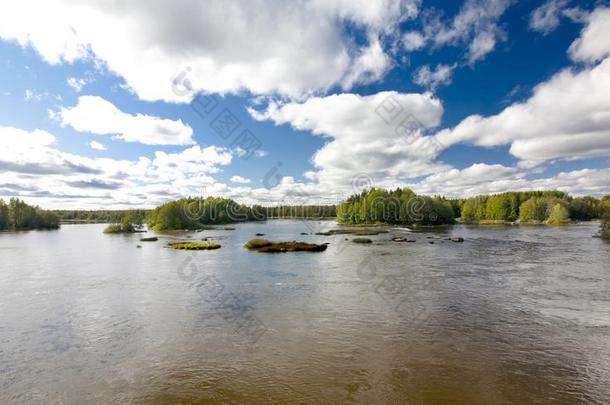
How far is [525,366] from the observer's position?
16516 mm

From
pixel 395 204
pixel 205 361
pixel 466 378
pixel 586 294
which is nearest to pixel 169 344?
pixel 205 361

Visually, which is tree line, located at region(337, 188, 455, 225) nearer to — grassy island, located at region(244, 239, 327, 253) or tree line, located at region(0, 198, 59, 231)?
grassy island, located at region(244, 239, 327, 253)

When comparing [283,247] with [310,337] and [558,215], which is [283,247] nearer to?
[310,337]

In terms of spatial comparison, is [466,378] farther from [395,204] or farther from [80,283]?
[395,204]

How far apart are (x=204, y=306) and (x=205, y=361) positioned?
10952 mm

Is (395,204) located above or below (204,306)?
above

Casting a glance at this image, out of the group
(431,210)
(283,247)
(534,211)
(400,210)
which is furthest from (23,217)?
(534,211)

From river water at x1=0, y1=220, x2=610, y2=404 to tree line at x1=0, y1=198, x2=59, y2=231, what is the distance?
159 metres

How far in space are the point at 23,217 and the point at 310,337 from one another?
19684 cm

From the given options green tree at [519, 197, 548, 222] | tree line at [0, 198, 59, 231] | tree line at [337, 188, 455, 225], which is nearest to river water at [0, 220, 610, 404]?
tree line at [337, 188, 455, 225]

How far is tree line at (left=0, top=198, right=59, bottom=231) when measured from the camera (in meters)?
161

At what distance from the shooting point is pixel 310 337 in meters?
20.4

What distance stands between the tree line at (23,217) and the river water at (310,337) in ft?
520

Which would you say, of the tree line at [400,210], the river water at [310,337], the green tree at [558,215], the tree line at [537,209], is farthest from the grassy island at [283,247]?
the tree line at [537,209]
